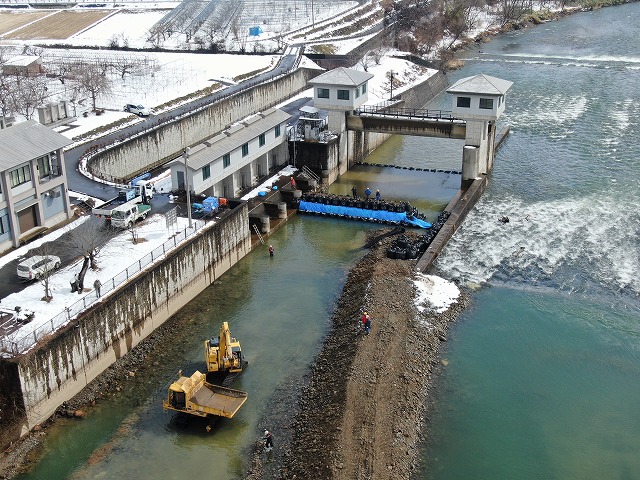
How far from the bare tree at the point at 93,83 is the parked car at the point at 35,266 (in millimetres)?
32804

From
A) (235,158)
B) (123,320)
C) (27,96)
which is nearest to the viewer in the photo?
(123,320)

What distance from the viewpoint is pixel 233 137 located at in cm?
4894

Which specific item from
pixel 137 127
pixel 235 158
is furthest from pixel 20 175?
pixel 137 127

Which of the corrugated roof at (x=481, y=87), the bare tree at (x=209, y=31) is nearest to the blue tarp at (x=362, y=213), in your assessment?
the corrugated roof at (x=481, y=87)

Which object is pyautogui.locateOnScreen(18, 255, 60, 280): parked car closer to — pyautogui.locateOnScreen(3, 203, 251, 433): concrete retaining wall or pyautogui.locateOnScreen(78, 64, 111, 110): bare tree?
pyautogui.locateOnScreen(3, 203, 251, 433): concrete retaining wall

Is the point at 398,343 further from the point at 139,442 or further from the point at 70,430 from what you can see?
the point at 70,430

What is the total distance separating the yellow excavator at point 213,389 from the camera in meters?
A: 28.7

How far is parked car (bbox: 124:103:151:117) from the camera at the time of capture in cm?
6350

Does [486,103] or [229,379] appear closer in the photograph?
[229,379]

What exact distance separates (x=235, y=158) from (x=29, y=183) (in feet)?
47.1

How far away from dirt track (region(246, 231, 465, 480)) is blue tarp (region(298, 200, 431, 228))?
29.9 feet

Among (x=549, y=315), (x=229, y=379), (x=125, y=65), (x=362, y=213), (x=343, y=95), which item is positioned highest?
(x=343, y=95)

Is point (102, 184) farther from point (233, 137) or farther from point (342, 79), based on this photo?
point (342, 79)

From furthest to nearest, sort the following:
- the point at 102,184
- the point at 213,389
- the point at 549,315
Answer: the point at 102,184, the point at 549,315, the point at 213,389
